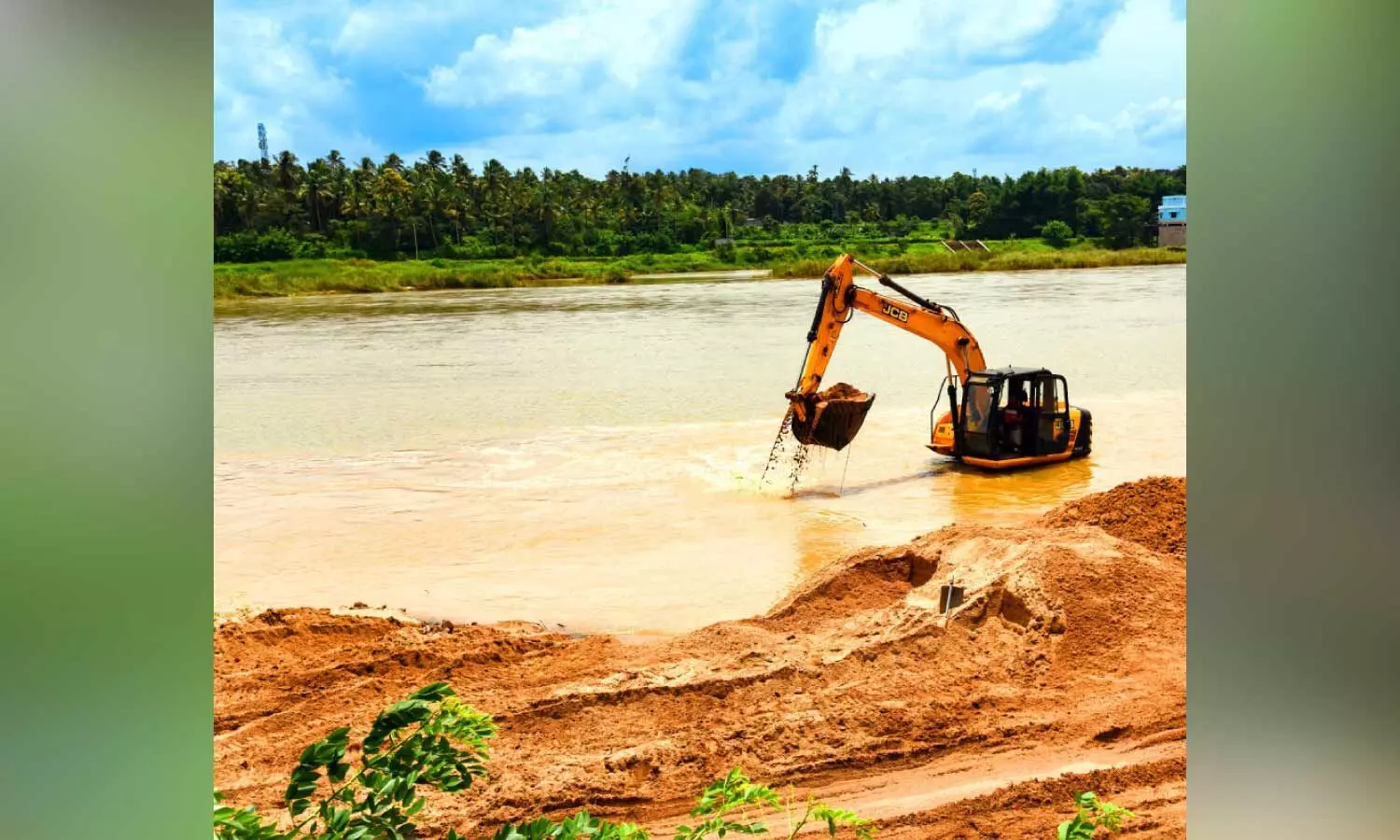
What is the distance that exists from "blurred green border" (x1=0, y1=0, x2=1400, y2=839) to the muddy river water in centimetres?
282

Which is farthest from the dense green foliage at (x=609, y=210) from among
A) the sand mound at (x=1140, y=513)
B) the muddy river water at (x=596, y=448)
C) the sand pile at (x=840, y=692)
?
the sand pile at (x=840, y=692)

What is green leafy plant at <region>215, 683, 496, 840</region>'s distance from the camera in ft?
5.14

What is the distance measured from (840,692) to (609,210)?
109 feet

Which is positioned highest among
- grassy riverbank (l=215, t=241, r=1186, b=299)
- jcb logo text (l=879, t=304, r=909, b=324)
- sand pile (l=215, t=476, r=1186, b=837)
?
grassy riverbank (l=215, t=241, r=1186, b=299)

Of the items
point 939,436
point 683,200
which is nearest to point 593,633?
point 939,436

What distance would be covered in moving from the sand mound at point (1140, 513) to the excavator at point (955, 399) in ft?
5.56

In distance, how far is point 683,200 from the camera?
122ft

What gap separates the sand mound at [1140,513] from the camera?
663cm

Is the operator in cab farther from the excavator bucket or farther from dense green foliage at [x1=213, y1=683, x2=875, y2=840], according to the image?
dense green foliage at [x1=213, y1=683, x2=875, y2=840]

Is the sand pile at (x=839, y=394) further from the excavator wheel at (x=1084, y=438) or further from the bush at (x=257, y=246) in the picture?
the bush at (x=257, y=246)
